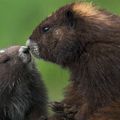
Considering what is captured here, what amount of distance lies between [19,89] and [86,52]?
3.15 ft

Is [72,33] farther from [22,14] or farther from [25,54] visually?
[22,14]

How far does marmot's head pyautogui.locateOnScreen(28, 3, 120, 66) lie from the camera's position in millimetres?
9180

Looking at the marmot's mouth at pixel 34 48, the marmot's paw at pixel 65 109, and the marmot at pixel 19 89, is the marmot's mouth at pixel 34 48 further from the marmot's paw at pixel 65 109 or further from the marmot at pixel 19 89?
the marmot's paw at pixel 65 109

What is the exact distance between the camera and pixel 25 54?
9.73 metres

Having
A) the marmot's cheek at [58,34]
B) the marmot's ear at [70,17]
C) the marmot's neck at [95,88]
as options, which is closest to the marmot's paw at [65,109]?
the marmot's neck at [95,88]

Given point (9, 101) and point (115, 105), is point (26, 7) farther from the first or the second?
point (115, 105)

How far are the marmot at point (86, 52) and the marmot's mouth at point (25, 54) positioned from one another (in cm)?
16

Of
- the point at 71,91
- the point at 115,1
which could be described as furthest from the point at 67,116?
the point at 115,1

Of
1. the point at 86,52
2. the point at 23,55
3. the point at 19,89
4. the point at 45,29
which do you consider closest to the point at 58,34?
the point at 45,29

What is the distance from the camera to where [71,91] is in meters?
9.53

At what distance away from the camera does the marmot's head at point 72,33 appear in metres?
9.18

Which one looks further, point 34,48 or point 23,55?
Result: point 23,55

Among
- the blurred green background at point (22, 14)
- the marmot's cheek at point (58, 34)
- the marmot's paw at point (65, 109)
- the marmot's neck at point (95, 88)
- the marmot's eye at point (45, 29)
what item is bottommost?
the blurred green background at point (22, 14)

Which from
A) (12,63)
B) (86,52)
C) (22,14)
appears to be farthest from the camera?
(22,14)
